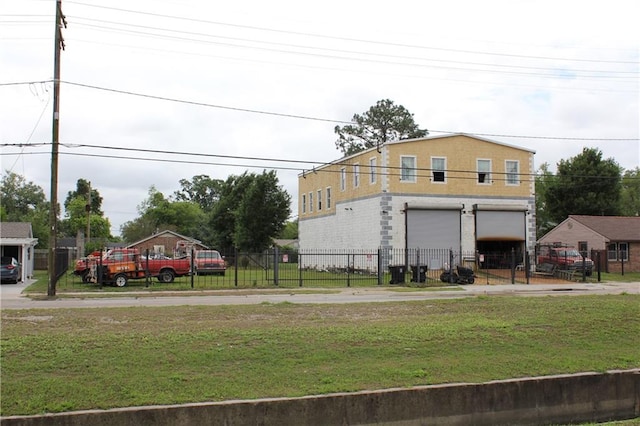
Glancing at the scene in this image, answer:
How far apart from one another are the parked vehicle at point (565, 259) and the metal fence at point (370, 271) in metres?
0.98

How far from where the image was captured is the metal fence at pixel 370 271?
31.9m

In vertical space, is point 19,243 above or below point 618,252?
above

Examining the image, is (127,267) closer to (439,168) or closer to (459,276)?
(459,276)

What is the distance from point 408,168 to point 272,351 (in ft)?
101

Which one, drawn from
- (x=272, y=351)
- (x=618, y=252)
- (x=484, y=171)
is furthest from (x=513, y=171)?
(x=272, y=351)

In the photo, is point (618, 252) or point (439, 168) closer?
point (439, 168)

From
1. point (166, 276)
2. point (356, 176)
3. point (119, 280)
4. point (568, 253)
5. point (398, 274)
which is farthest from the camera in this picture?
point (356, 176)

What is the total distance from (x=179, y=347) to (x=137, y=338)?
921mm

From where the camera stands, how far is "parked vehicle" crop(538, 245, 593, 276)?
37.8 meters

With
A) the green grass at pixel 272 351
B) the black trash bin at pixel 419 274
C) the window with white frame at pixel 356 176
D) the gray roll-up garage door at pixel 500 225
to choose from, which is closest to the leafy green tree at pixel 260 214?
the window with white frame at pixel 356 176

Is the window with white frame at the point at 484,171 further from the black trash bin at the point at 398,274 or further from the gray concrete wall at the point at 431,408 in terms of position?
the gray concrete wall at the point at 431,408

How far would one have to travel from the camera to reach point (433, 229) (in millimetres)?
39938

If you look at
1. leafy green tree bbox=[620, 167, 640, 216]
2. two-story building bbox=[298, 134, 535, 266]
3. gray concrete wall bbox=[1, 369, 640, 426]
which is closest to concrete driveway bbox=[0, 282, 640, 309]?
two-story building bbox=[298, 134, 535, 266]

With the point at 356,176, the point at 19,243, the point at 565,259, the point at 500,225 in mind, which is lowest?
the point at 565,259
